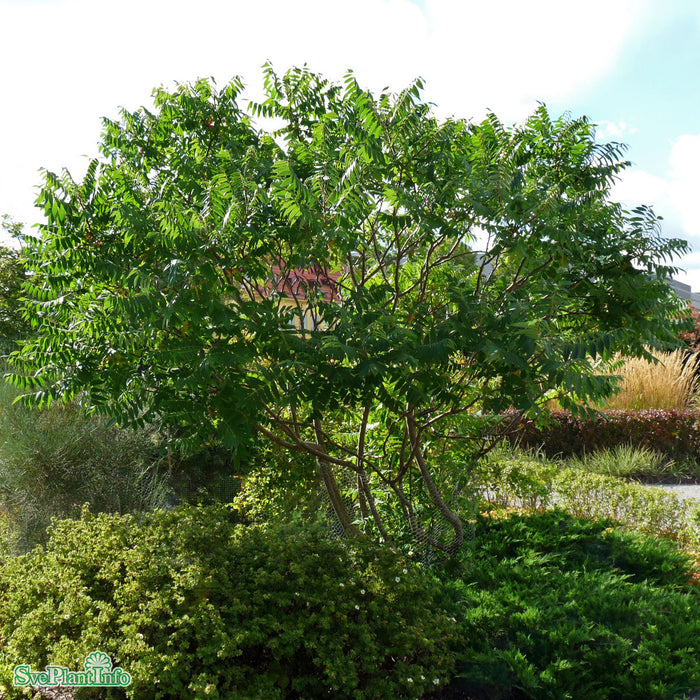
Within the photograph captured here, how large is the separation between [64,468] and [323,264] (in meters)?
4.78

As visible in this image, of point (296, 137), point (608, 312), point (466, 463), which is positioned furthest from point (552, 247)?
point (466, 463)

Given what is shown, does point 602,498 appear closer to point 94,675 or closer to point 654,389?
point 94,675

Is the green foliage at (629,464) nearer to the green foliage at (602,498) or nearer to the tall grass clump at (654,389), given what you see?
the tall grass clump at (654,389)

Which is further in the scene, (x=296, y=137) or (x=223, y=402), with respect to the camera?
(x=296, y=137)

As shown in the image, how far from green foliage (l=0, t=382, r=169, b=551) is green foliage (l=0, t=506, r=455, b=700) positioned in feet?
9.40

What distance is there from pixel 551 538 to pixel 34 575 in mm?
4203

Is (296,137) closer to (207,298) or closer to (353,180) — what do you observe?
(353,180)

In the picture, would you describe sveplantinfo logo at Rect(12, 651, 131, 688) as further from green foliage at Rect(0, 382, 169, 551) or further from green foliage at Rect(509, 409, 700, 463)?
green foliage at Rect(509, 409, 700, 463)

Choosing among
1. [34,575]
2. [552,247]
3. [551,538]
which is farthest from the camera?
[551,538]

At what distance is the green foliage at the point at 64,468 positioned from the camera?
7.37m

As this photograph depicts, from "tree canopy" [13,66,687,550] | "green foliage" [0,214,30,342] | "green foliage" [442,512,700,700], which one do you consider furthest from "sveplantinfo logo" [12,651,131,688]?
"green foliage" [0,214,30,342]

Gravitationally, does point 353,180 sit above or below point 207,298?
above

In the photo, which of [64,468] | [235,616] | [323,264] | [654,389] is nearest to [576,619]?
[235,616]

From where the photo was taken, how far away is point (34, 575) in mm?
4707
